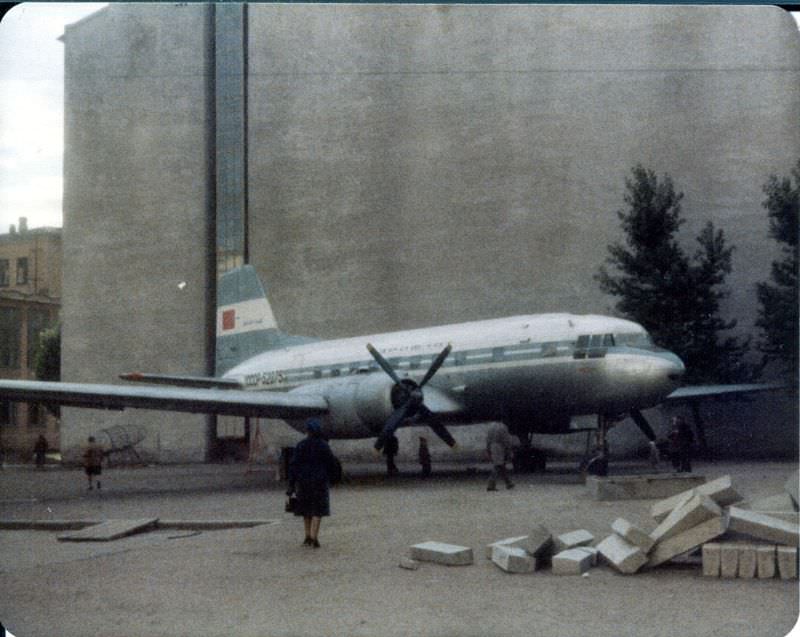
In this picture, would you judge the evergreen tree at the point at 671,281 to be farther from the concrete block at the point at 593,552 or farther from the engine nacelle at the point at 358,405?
the concrete block at the point at 593,552

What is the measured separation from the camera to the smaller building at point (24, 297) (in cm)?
1178

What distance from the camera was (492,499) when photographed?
1468 centimetres

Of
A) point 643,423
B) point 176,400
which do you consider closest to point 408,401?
point 643,423

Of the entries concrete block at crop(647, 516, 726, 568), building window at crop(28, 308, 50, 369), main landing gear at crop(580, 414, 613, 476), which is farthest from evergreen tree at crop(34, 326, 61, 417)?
concrete block at crop(647, 516, 726, 568)

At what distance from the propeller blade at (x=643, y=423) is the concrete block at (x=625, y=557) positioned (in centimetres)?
868

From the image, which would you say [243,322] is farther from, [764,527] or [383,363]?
[764,527]

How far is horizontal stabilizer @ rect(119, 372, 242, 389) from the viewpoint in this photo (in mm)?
19562

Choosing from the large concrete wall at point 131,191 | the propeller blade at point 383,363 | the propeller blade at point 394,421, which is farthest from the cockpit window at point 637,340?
the large concrete wall at point 131,191

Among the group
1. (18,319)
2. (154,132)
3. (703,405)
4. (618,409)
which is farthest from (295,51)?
(703,405)

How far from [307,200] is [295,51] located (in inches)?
163

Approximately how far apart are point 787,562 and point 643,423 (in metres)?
9.65

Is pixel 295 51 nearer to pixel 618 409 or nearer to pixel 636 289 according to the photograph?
pixel 636 289

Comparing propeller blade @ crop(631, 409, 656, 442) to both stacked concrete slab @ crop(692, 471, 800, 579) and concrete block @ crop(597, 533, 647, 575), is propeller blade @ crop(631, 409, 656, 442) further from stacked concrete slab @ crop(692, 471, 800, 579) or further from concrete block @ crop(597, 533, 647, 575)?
concrete block @ crop(597, 533, 647, 575)

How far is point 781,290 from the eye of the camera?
13.6m
